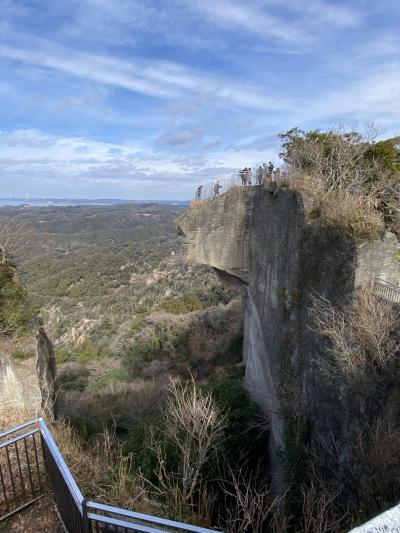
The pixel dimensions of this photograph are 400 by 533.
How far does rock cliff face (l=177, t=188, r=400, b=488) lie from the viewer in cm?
786

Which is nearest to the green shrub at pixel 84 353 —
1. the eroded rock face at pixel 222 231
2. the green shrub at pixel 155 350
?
the green shrub at pixel 155 350

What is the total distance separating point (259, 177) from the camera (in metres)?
14.2

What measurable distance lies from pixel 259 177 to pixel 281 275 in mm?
4697

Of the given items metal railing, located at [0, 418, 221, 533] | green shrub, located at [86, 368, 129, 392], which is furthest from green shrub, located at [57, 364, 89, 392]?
metal railing, located at [0, 418, 221, 533]

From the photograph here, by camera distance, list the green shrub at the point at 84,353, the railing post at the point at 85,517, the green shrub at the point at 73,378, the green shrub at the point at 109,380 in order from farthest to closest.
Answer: the green shrub at the point at 84,353, the green shrub at the point at 73,378, the green shrub at the point at 109,380, the railing post at the point at 85,517

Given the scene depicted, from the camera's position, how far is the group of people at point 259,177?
499 inches

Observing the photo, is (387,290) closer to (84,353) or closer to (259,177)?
(259,177)

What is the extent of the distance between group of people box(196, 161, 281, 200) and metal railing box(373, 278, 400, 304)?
548cm

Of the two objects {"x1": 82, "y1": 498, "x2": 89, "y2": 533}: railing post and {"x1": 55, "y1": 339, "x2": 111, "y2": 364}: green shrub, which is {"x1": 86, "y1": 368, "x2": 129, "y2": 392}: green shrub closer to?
{"x1": 55, "y1": 339, "x2": 111, "y2": 364}: green shrub

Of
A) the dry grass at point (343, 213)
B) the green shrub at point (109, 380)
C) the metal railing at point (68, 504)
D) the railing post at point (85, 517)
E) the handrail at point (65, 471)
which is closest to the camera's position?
the metal railing at point (68, 504)

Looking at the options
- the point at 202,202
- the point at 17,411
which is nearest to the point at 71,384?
the point at 17,411

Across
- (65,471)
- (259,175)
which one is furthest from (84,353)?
(65,471)

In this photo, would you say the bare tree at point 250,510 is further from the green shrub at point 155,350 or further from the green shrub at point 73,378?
the green shrub at point 73,378

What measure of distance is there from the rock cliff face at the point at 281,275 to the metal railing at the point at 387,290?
13 centimetres
